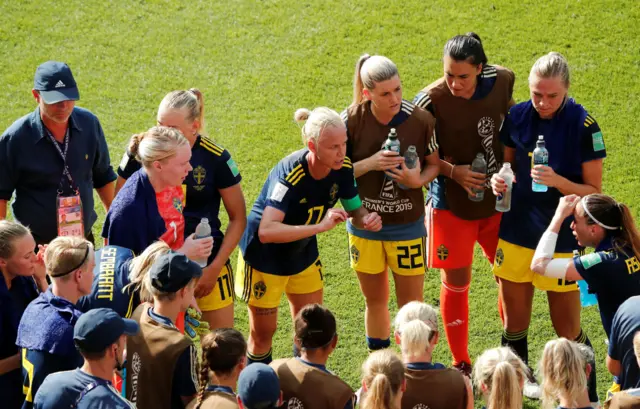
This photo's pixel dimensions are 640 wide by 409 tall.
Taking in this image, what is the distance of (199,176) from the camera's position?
5926mm

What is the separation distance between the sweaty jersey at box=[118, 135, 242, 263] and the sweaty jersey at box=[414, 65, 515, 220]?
141cm

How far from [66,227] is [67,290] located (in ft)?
5.83

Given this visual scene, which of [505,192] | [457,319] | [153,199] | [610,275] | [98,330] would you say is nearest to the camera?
[98,330]

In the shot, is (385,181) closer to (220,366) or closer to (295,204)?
(295,204)

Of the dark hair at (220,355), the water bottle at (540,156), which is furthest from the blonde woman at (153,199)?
the water bottle at (540,156)

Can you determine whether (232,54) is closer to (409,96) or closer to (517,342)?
(409,96)

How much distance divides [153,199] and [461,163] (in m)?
2.22

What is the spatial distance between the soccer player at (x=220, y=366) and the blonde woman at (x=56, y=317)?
68cm

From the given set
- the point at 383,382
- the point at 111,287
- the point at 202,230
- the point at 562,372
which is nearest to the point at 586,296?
the point at 562,372

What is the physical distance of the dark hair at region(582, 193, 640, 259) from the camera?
525cm

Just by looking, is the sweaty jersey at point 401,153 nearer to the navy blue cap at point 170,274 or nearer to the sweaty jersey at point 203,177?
the sweaty jersey at point 203,177

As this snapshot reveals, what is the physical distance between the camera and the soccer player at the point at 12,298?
497 cm

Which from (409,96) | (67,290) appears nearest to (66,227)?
(67,290)

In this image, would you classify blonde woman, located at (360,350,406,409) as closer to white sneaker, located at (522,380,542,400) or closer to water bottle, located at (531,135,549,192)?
water bottle, located at (531,135,549,192)
